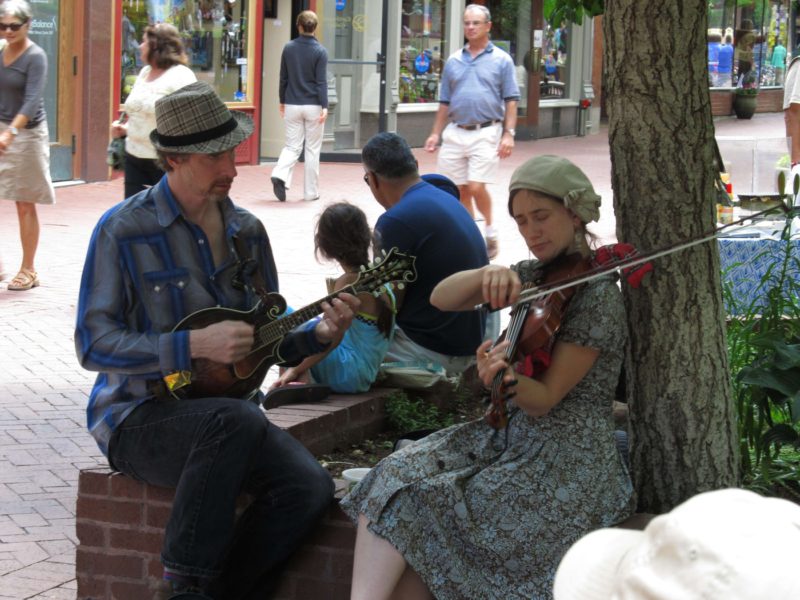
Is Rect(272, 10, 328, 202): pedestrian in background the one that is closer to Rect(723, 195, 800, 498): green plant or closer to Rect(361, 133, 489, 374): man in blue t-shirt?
Rect(361, 133, 489, 374): man in blue t-shirt

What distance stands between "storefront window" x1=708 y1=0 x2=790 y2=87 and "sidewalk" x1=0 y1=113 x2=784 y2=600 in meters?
19.6

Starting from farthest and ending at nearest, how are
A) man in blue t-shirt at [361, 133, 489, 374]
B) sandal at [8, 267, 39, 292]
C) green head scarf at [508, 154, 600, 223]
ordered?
sandal at [8, 267, 39, 292]
man in blue t-shirt at [361, 133, 489, 374]
green head scarf at [508, 154, 600, 223]

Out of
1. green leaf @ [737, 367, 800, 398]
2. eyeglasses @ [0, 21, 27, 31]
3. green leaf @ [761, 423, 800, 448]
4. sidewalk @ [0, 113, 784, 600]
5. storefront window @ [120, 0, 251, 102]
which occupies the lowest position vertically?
sidewalk @ [0, 113, 784, 600]

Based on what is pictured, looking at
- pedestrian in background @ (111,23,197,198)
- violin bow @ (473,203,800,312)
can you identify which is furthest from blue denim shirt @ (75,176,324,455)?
pedestrian in background @ (111,23,197,198)

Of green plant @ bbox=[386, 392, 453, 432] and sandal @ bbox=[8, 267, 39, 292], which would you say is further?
sandal @ bbox=[8, 267, 39, 292]

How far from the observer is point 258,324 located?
3889mm

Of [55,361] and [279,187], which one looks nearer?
[55,361]

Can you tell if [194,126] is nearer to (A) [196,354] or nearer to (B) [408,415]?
(A) [196,354]

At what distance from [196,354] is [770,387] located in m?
1.63

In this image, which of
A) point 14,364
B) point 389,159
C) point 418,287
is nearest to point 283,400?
point 418,287

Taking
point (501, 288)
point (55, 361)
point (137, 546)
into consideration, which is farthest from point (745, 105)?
point (501, 288)

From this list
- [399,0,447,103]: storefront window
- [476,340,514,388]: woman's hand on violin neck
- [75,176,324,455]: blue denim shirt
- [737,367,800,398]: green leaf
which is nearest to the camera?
[476,340,514,388]: woman's hand on violin neck

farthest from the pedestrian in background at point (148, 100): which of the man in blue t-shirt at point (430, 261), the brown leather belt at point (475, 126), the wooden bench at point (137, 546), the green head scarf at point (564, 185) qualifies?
the green head scarf at point (564, 185)

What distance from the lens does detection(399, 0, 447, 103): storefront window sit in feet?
66.9
